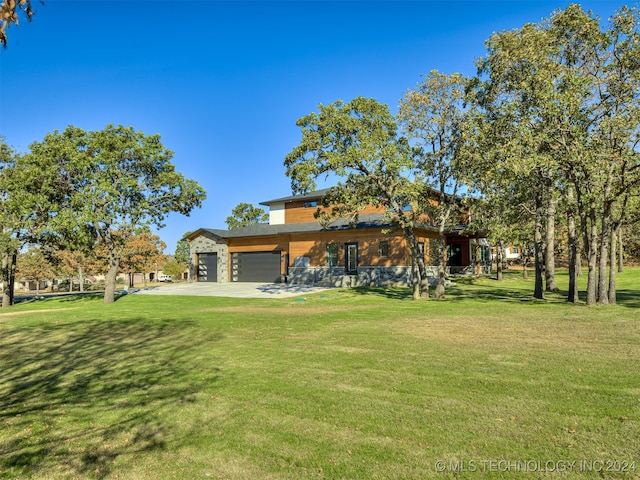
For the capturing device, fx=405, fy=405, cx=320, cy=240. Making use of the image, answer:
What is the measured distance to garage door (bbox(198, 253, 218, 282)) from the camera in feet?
134

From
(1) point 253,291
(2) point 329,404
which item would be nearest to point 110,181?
(1) point 253,291

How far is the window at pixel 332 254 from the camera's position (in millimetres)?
31797

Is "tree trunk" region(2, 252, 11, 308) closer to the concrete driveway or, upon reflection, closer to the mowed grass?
the concrete driveway

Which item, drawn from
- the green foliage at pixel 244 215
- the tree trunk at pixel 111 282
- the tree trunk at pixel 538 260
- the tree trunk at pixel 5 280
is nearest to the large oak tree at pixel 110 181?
the tree trunk at pixel 111 282

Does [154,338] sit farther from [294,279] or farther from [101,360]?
[294,279]

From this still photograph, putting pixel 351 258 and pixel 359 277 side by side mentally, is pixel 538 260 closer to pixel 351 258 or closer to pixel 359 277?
pixel 359 277

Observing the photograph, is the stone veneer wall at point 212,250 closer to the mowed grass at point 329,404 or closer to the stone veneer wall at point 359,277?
the stone veneer wall at point 359,277

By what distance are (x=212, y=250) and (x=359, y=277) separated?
1750 cm

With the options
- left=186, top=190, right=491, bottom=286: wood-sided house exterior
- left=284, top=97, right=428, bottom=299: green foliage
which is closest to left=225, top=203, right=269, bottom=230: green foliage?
left=186, top=190, right=491, bottom=286: wood-sided house exterior

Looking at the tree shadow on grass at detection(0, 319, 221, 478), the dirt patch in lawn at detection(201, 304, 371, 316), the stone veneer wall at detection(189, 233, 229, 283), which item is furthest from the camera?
the stone veneer wall at detection(189, 233, 229, 283)

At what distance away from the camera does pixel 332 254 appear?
32.0 metres

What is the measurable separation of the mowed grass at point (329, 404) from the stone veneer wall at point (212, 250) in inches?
1102

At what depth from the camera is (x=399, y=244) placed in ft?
94.9

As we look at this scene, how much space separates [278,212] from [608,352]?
33.1 meters
